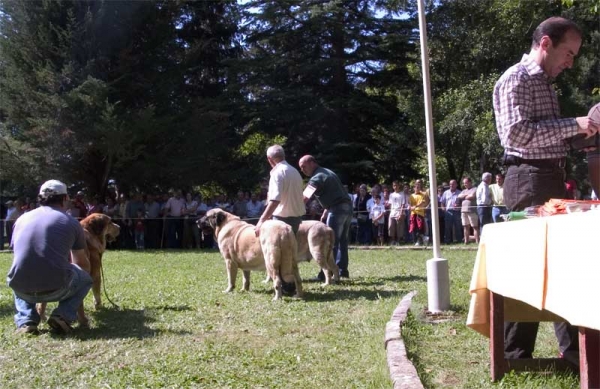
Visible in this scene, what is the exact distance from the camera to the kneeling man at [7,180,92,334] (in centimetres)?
685

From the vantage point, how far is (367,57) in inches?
1246

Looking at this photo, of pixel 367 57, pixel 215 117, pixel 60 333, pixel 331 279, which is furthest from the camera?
pixel 367 57

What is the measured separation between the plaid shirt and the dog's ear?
5348mm

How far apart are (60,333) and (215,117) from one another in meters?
22.4

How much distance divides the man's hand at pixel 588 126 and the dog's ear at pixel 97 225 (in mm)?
5896

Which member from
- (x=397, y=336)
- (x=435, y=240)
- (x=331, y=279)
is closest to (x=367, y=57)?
(x=331, y=279)

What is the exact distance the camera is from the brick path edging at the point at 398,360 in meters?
4.53

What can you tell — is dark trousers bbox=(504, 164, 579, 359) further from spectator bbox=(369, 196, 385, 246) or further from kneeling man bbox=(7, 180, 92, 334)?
spectator bbox=(369, 196, 385, 246)

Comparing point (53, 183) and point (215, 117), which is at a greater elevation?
point (215, 117)

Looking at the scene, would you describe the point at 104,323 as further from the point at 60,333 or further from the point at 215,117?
the point at 215,117

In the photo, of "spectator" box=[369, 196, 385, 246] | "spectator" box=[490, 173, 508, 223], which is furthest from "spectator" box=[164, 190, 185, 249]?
"spectator" box=[490, 173, 508, 223]

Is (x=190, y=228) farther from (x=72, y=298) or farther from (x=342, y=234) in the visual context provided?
(x=72, y=298)

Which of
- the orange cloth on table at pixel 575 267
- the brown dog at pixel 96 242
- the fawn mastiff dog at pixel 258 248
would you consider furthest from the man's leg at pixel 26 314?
the orange cloth on table at pixel 575 267

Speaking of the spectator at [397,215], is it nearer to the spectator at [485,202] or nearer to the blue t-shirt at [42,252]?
the spectator at [485,202]
